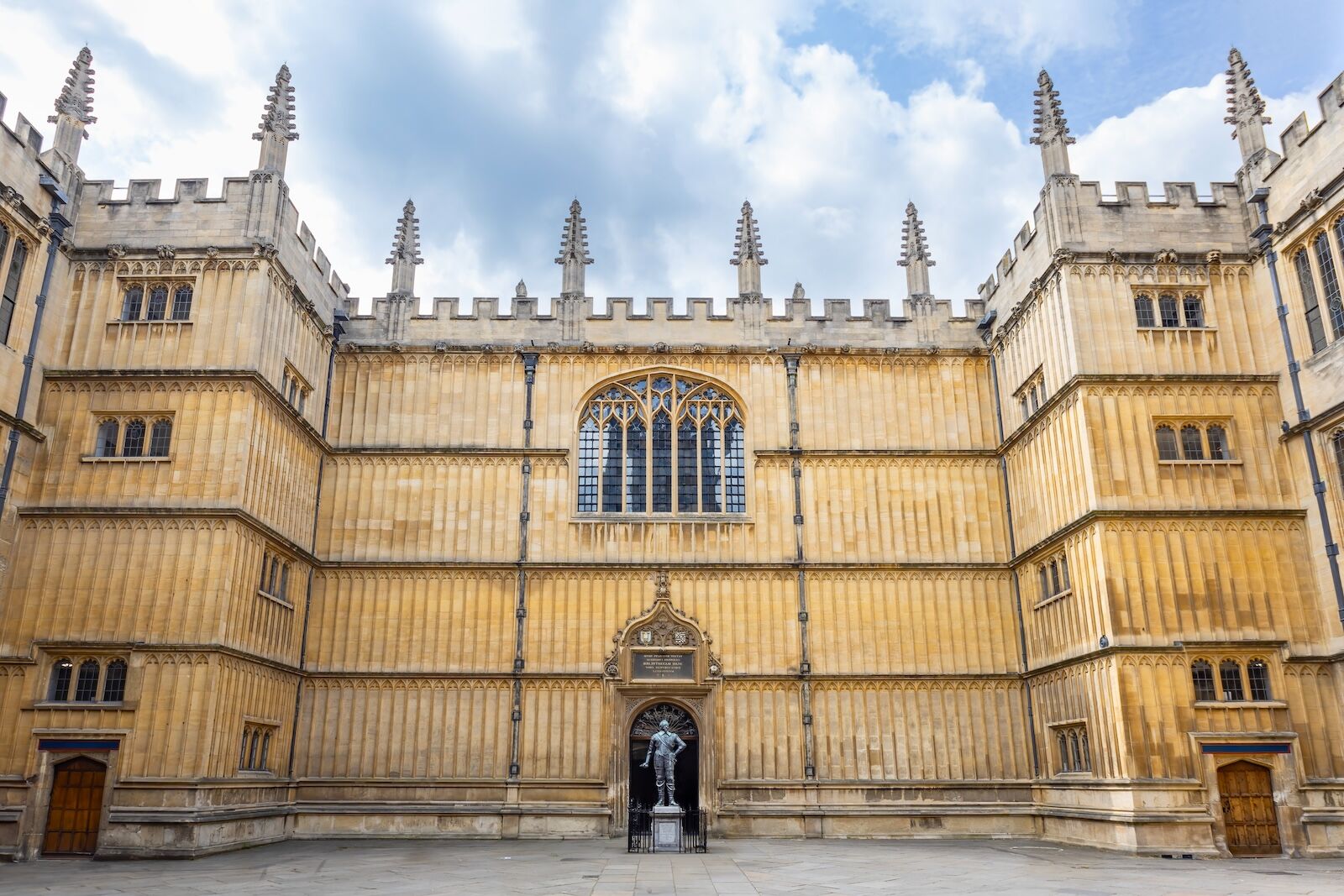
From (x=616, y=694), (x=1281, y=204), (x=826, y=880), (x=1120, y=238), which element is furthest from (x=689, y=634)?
(x=1281, y=204)

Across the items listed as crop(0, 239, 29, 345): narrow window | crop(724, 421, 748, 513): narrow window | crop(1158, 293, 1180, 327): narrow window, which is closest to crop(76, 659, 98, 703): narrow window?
crop(0, 239, 29, 345): narrow window

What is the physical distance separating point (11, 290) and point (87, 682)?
8530mm

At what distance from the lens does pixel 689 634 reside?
25656 mm

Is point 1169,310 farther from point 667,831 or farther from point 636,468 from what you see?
point 667,831

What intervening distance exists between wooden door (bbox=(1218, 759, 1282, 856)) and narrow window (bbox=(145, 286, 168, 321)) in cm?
2514

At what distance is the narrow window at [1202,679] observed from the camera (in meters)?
20.3

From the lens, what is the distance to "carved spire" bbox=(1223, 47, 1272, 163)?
938 inches

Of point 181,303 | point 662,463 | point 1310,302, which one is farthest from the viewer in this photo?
point 662,463

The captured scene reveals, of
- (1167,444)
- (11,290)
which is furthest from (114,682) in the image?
(1167,444)

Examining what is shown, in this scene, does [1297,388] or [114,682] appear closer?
[114,682]

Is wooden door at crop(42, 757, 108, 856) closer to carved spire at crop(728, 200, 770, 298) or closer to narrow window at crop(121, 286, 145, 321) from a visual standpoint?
narrow window at crop(121, 286, 145, 321)

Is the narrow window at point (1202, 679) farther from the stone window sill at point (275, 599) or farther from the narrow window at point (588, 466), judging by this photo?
the stone window sill at point (275, 599)

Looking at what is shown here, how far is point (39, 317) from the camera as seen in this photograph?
22062 mm

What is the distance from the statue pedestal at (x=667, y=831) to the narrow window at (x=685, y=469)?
8.55m
